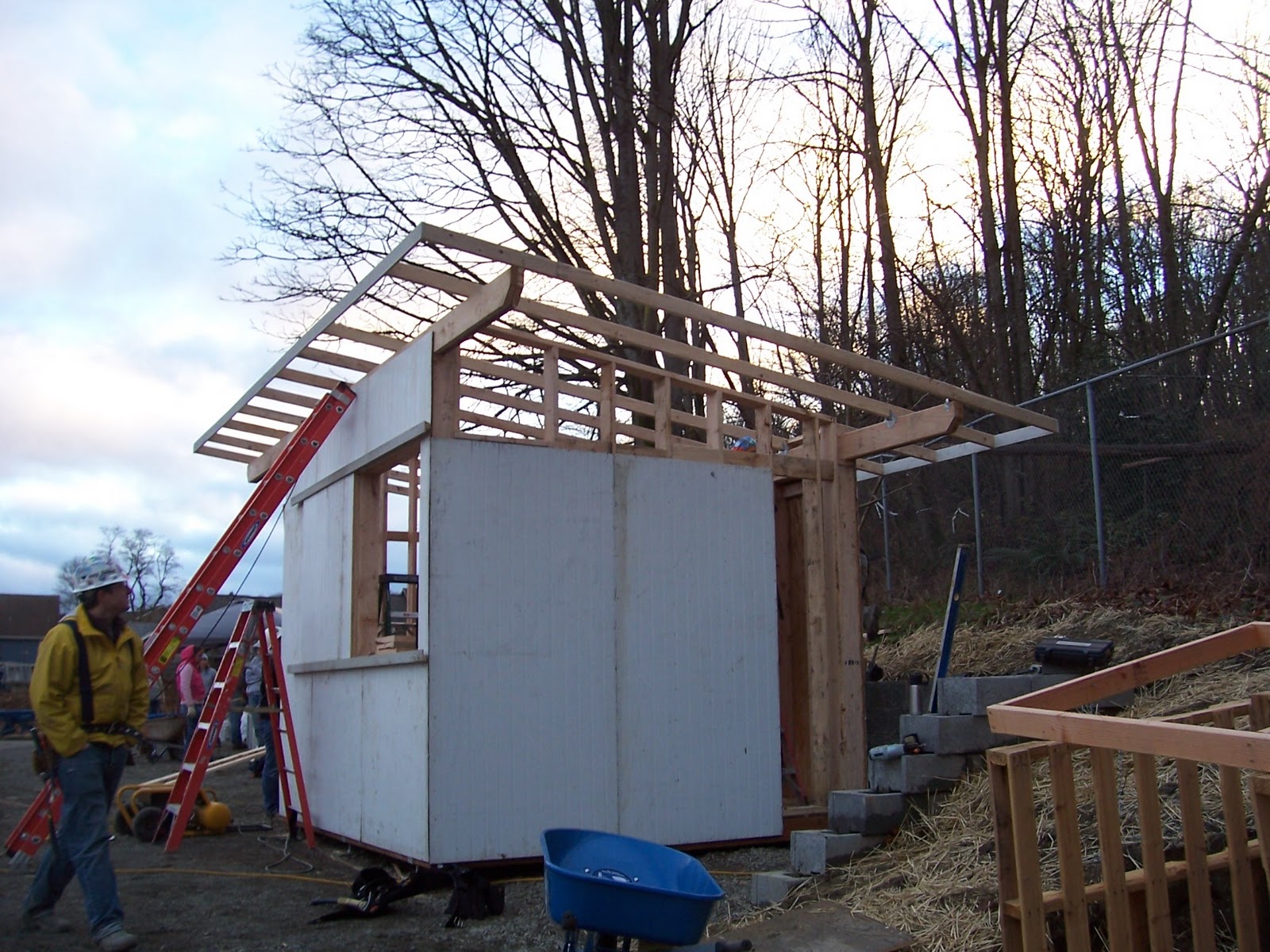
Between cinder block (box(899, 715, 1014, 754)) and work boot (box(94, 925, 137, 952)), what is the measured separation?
4.46 metres

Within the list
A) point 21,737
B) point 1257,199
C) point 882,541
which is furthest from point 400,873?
point 21,737

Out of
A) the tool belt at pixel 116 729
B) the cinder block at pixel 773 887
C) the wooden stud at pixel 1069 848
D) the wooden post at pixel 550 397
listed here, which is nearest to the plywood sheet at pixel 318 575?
the wooden post at pixel 550 397

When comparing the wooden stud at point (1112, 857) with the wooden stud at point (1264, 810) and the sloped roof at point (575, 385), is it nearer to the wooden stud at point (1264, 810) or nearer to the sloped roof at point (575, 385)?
the wooden stud at point (1264, 810)

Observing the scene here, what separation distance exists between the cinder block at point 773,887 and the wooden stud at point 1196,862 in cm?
246

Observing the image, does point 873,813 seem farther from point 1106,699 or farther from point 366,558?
point 366,558

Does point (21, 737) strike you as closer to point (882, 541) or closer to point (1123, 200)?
point (882, 541)

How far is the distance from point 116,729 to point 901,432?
18.7ft

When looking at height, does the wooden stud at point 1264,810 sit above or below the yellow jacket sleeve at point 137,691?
below

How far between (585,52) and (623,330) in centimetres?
994

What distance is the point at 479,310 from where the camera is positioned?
678 cm

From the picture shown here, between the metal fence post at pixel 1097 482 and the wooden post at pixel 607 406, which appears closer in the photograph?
the wooden post at pixel 607 406

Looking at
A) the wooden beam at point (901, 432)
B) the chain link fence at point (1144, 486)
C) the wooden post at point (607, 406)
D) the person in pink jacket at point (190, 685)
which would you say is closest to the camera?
the wooden beam at point (901, 432)

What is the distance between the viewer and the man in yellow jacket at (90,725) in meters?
5.23

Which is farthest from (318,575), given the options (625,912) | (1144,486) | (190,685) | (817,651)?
(190,685)
